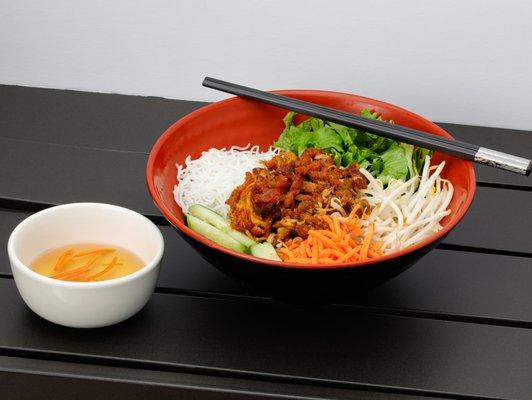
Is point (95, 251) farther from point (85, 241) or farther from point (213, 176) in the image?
point (213, 176)

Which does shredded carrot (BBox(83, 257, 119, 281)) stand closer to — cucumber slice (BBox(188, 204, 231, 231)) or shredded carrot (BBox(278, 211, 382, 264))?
cucumber slice (BBox(188, 204, 231, 231))

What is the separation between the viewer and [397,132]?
1.62 metres

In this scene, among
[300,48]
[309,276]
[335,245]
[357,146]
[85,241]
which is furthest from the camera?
[300,48]

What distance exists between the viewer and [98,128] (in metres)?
2.06

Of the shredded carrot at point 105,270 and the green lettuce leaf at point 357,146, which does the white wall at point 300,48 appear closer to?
the green lettuce leaf at point 357,146

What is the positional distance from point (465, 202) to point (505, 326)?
22 cm

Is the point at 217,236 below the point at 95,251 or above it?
above

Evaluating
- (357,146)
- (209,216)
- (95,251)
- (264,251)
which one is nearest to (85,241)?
(95,251)

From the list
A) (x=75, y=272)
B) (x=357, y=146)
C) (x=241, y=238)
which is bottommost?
(x=75, y=272)

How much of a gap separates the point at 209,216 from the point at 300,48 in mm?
855

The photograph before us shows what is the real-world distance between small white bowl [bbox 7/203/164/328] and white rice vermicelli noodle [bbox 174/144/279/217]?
12 cm

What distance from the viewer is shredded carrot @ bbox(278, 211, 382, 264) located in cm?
141

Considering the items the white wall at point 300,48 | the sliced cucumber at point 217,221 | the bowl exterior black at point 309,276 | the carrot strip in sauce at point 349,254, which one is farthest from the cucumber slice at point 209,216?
the white wall at point 300,48

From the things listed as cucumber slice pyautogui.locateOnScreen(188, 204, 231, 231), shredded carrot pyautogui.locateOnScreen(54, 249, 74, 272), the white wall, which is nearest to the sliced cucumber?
cucumber slice pyautogui.locateOnScreen(188, 204, 231, 231)
